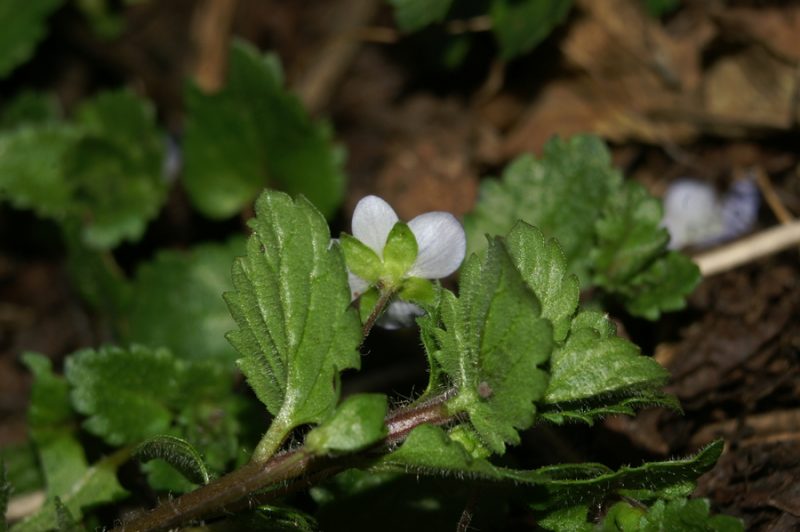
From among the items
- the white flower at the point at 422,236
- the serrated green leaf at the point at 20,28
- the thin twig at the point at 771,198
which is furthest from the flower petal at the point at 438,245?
the serrated green leaf at the point at 20,28

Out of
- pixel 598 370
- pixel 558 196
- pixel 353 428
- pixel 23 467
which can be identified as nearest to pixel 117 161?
pixel 23 467

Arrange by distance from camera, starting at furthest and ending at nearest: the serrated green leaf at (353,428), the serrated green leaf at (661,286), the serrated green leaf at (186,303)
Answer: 1. the serrated green leaf at (186,303)
2. the serrated green leaf at (661,286)
3. the serrated green leaf at (353,428)

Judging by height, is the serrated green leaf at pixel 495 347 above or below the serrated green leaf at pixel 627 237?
above

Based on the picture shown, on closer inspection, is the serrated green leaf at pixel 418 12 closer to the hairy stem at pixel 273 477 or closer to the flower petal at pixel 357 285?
the flower petal at pixel 357 285

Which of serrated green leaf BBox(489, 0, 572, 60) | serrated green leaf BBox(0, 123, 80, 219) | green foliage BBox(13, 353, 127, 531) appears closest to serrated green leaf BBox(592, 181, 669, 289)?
serrated green leaf BBox(489, 0, 572, 60)

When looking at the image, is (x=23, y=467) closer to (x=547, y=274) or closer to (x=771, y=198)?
(x=547, y=274)

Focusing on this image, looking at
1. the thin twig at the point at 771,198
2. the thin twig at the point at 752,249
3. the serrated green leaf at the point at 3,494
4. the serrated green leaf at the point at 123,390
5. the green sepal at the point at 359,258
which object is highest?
the green sepal at the point at 359,258

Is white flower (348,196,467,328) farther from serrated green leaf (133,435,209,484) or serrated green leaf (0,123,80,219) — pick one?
serrated green leaf (0,123,80,219)
